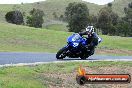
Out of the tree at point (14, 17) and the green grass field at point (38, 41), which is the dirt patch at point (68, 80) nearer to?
the green grass field at point (38, 41)

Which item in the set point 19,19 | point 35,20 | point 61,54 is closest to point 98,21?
point 35,20

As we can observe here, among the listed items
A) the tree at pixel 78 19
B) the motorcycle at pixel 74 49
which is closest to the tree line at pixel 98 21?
the tree at pixel 78 19

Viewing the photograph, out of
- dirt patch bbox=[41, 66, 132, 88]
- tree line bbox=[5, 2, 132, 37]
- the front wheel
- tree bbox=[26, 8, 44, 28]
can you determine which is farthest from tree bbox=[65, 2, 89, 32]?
dirt patch bbox=[41, 66, 132, 88]

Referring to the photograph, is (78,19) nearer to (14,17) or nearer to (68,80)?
(14,17)

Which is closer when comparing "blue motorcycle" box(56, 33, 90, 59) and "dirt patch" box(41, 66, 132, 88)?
"dirt patch" box(41, 66, 132, 88)

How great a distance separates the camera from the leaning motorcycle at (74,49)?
20.8 m

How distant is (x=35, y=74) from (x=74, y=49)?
6600mm

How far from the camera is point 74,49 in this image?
2100 cm

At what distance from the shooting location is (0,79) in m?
12.4

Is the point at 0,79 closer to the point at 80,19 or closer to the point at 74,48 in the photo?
the point at 74,48

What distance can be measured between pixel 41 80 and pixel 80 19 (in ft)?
270

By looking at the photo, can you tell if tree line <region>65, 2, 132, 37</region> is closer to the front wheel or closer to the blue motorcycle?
the blue motorcycle

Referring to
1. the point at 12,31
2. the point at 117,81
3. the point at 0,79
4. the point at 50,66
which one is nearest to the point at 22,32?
the point at 12,31

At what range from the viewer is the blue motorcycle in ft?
68.3
